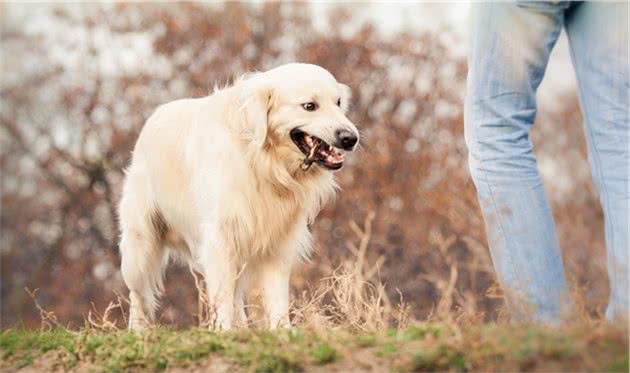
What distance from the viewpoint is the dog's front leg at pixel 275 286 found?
4949 mm

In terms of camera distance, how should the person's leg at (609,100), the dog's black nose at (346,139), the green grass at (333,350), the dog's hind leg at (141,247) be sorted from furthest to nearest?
the dog's hind leg at (141,247) → the dog's black nose at (346,139) → the person's leg at (609,100) → the green grass at (333,350)

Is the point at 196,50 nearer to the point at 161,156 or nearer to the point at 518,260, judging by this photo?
the point at 161,156

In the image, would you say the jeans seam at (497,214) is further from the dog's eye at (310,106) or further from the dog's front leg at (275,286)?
the dog's front leg at (275,286)

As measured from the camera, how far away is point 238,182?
4.92 meters

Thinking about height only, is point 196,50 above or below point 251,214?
above

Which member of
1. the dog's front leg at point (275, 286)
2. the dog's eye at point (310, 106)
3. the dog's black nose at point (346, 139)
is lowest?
the dog's front leg at point (275, 286)

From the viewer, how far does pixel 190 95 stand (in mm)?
14477

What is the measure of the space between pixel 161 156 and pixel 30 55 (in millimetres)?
10322

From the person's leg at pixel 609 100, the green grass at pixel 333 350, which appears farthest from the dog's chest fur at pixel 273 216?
the person's leg at pixel 609 100

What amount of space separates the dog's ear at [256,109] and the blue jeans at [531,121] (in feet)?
5.33

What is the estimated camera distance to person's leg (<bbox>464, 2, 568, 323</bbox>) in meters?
3.37

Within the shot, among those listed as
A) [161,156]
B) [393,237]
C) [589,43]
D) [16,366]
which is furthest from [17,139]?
[589,43]

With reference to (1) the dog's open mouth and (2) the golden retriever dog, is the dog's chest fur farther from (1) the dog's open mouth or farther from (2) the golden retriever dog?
(1) the dog's open mouth

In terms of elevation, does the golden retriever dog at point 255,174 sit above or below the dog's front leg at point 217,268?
above
